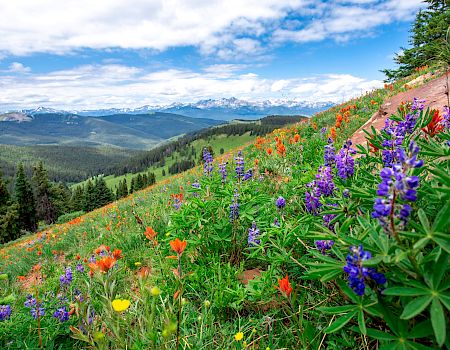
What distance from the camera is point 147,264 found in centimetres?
436

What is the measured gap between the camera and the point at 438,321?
1.12 meters

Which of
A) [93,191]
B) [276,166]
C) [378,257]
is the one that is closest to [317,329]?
[378,257]

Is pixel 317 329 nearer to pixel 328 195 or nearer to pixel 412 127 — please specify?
pixel 328 195

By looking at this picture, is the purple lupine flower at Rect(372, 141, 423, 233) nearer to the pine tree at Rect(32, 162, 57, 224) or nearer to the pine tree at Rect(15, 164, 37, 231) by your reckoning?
the pine tree at Rect(15, 164, 37, 231)

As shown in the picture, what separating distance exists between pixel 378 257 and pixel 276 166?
497cm

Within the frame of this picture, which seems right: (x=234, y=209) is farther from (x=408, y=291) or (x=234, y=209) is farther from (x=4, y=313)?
(x=4, y=313)

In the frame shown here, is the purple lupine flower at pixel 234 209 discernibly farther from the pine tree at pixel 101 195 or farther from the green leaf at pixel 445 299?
the pine tree at pixel 101 195

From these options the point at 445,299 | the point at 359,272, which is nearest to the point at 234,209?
the point at 359,272

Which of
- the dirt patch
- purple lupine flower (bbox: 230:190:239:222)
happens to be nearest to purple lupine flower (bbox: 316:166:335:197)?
purple lupine flower (bbox: 230:190:239:222)

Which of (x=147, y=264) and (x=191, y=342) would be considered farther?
(x=147, y=264)

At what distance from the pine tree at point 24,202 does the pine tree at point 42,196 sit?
153 centimetres

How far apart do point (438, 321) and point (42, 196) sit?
64.8m

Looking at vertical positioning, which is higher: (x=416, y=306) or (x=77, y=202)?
(x=416, y=306)

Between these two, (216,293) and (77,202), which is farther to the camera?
(77,202)
